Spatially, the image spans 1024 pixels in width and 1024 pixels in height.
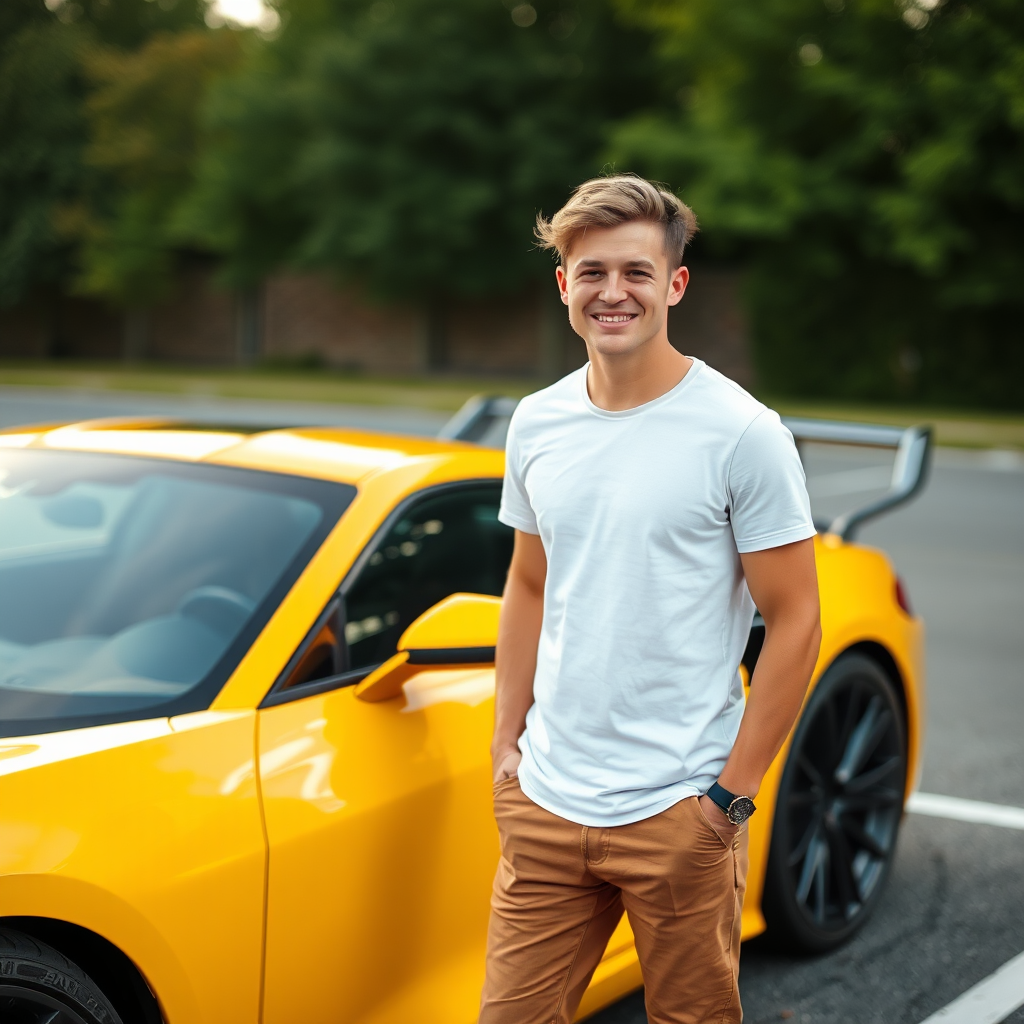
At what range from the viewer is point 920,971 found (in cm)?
340

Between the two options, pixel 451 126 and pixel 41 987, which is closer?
pixel 41 987

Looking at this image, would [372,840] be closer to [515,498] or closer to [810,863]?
[515,498]

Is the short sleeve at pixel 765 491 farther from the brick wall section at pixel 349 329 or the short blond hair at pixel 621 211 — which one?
the brick wall section at pixel 349 329

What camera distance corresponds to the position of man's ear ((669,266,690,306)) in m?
2.12

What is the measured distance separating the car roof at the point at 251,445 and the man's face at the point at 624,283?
3.06 feet

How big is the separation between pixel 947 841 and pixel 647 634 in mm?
2741

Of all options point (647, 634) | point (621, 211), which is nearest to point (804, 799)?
point (647, 634)

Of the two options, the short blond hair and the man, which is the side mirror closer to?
the man

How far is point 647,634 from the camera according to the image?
2.06 m

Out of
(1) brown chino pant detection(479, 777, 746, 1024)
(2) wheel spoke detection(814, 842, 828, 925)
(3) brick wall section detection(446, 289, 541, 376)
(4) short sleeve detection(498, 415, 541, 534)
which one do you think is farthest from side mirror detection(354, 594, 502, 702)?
(3) brick wall section detection(446, 289, 541, 376)

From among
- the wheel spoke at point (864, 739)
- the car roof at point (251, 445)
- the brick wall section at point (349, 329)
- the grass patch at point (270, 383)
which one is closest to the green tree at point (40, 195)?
the brick wall section at point (349, 329)

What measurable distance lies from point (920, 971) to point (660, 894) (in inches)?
65.2

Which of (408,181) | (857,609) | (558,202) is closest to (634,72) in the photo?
(558,202)

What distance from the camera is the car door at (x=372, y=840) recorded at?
2.23 meters
